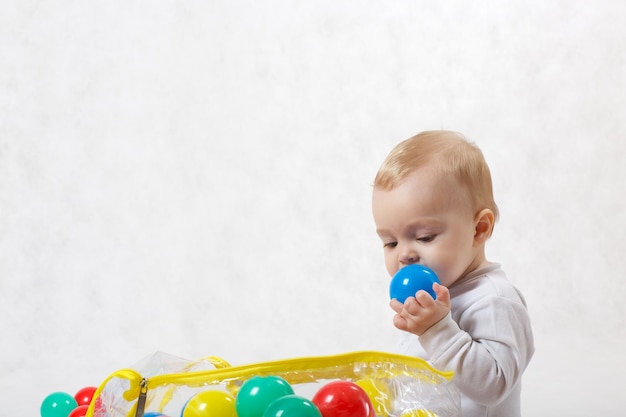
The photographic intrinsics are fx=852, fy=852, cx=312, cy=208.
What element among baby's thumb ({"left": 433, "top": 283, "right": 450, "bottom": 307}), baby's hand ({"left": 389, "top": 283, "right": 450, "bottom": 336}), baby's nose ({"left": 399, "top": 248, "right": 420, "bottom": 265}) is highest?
baby's nose ({"left": 399, "top": 248, "right": 420, "bottom": 265})

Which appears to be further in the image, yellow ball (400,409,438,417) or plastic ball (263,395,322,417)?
yellow ball (400,409,438,417)

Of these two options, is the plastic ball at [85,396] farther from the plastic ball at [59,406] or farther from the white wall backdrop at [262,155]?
the white wall backdrop at [262,155]

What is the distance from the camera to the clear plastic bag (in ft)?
4.90

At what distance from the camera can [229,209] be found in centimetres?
327

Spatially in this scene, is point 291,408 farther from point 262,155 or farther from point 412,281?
point 262,155

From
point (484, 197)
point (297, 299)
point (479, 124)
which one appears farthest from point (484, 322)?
point (479, 124)

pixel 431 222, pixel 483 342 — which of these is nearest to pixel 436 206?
pixel 431 222

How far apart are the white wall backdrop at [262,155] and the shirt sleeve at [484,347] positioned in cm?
128

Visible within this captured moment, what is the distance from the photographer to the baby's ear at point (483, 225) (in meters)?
1.72

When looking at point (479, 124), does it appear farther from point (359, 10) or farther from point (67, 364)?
point (67, 364)

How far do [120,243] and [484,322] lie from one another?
1.91 meters

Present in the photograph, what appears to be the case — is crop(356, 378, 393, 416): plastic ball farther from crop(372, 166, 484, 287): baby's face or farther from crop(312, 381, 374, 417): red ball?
crop(372, 166, 484, 287): baby's face

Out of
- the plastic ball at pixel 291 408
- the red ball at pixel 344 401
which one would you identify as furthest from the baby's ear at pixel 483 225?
the plastic ball at pixel 291 408

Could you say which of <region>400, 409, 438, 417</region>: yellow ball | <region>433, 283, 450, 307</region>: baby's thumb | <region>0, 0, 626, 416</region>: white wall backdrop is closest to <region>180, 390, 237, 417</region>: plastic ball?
<region>400, 409, 438, 417</region>: yellow ball
